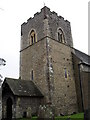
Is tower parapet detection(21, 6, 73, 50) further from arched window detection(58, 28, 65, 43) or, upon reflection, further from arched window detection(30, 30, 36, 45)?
arched window detection(30, 30, 36, 45)

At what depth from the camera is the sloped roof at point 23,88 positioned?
18.3 m

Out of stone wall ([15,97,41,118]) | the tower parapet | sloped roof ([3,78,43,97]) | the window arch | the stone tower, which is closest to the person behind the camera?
stone wall ([15,97,41,118])

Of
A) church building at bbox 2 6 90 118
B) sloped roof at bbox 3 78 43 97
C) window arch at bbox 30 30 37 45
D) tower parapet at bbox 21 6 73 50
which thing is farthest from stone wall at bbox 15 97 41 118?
window arch at bbox 30 30 37 45

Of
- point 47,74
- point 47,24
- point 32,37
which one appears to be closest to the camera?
point 47,74

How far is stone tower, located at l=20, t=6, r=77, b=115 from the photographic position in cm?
2052

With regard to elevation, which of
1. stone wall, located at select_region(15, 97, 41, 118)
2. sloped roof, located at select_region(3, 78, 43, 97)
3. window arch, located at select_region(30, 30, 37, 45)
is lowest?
stone wall, located at select_region(15, 97, 41, 118)

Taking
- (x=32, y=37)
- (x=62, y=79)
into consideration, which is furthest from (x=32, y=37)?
(x=62, y=79)

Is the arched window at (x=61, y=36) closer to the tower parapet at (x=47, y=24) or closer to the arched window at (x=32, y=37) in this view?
the tower parapet at (x=47, y=24)

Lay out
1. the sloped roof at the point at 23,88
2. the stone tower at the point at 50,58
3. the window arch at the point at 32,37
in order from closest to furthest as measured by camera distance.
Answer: the sloped roof at the point at 23,88 < the stone tower at the point at 50,58 < the window arch at the point at 32,37

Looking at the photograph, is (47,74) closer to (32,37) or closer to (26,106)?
(26,106)

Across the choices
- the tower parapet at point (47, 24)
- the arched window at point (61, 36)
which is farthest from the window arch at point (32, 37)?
the arched window at point (61, 36)

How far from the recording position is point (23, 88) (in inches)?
770

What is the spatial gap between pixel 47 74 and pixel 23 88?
11.7 feet

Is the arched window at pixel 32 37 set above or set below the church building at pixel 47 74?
above
